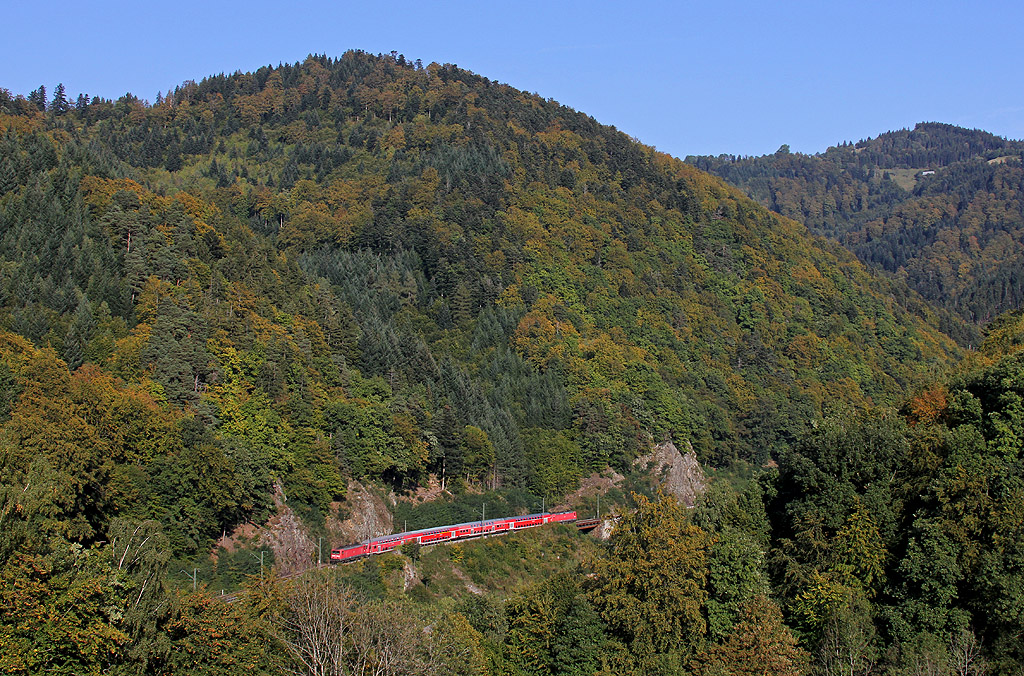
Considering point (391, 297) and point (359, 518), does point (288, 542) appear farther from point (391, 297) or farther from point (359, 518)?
point (391, 297)

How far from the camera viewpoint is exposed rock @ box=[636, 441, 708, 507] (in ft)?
330

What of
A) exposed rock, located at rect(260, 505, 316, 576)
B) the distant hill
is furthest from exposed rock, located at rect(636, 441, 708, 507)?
exposed rock, located at rect(260, 505, 316, 576)

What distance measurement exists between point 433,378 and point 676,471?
27.2m

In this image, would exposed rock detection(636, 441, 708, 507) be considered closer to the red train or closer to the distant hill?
the distant hill

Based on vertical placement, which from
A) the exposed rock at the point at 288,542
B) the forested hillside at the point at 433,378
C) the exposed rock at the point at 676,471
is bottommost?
the exposed rock at the point at 676,471

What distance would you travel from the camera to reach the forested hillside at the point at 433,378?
39594mm

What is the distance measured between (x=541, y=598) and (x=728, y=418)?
72.4 meters

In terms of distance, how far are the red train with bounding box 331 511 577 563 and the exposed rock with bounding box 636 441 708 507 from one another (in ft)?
47.8

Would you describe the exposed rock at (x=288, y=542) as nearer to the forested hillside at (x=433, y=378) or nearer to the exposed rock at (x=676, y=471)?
the forested hillside at (x=433, y=378)

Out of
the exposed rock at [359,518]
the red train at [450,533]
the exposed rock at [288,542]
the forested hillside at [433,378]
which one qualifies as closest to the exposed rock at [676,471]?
the forested hillside at [433,378]

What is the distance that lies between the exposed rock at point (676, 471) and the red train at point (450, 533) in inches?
574

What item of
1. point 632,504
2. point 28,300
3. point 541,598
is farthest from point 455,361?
point 541,598

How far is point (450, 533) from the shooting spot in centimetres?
7550

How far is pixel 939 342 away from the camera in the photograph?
153125mm
